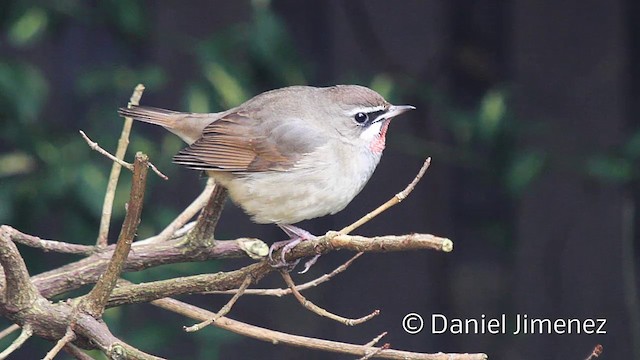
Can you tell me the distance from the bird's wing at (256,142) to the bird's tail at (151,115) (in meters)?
0.13

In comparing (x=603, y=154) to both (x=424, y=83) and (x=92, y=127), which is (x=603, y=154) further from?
(x=92, y=127)

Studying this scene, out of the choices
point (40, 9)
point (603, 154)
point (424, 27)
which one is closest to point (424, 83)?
point (424, 27)

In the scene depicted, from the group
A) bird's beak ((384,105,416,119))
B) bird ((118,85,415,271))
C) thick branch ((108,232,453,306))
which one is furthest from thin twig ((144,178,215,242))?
bird's beak ((384,105,416,119))

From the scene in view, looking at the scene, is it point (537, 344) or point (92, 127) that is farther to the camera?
point (537, 344)

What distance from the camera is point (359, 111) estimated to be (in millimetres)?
2865

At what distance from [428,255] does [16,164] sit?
1.61 metres

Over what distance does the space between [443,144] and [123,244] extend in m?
2.24

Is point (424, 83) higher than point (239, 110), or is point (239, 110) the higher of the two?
point (424, 83)

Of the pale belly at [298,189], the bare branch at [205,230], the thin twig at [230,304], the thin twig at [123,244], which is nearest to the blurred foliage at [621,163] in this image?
the pale belly at [298,189]

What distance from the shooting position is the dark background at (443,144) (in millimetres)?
3650

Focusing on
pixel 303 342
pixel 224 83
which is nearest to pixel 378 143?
pixel 224 83

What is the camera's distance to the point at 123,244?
77.4 inches

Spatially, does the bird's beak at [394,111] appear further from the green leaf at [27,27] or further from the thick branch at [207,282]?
the green leaf at [27,27]

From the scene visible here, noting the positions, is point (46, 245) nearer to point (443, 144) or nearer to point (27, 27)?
point (27, 27)
